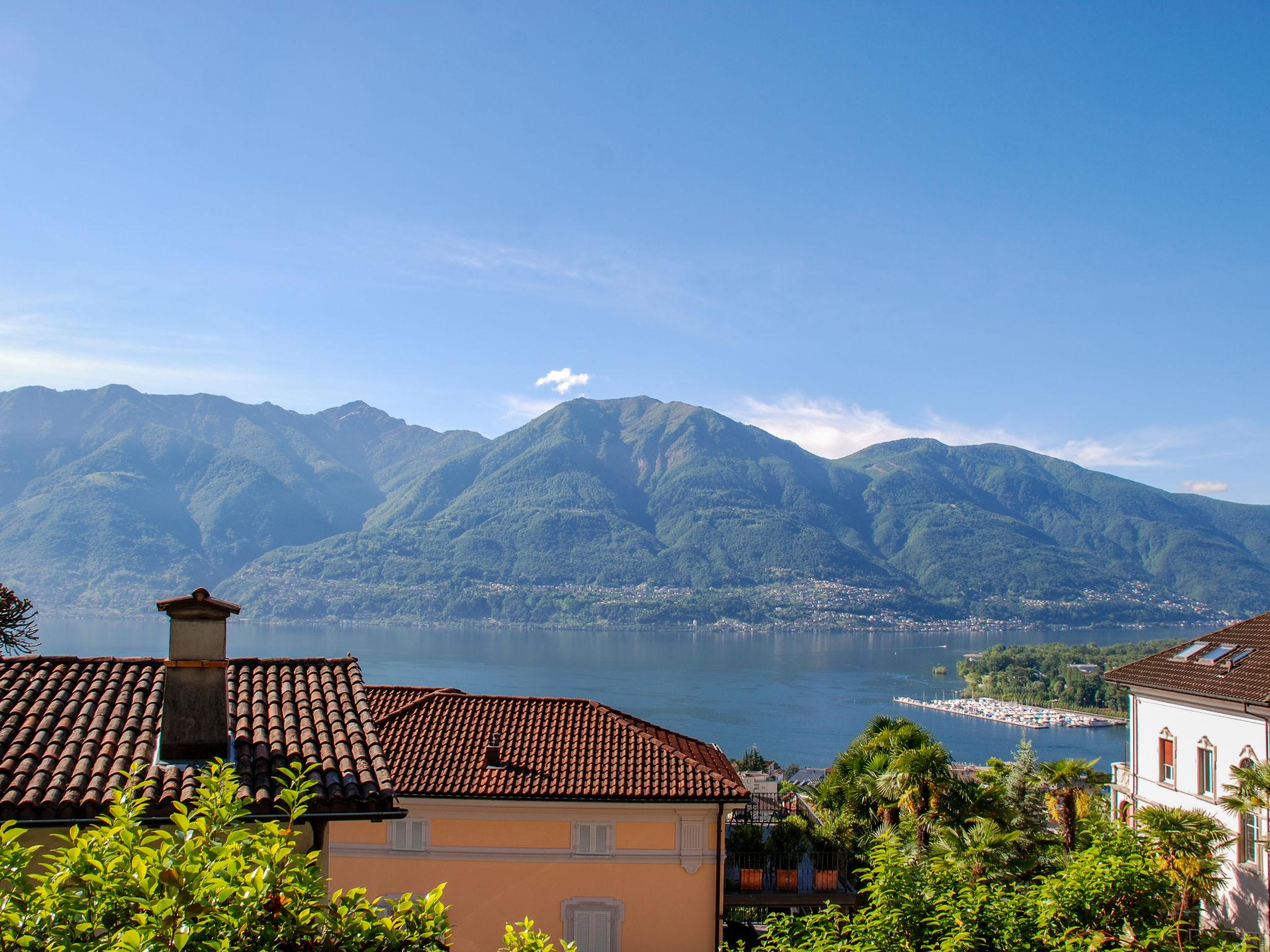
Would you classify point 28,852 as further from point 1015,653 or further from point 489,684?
point 1015,653

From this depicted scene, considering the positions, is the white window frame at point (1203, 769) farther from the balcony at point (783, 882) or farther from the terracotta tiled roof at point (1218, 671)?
the balcony at point (783, 882)

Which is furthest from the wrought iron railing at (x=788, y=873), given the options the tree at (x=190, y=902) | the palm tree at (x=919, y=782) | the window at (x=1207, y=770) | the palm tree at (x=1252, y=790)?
the tree at (x=190, y=902)

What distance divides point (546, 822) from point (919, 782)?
6.75m

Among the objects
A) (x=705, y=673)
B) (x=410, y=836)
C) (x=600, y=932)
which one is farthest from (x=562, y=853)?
(x=705, y=673)

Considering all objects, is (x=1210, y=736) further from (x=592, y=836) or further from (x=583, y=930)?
(x=583, y=930)

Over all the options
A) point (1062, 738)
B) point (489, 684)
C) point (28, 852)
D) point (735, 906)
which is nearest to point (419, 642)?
point (489, 684)

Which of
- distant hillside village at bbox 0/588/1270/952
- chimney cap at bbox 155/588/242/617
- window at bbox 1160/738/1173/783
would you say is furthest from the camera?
window at bbox 1160/738/1173/783

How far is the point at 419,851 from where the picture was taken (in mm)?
12234

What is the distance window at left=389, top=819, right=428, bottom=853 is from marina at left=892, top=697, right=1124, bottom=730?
96212mm

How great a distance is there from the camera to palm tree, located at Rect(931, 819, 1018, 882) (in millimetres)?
13414

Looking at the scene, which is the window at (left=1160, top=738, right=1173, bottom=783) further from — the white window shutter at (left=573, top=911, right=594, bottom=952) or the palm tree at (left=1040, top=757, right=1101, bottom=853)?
the white window shutter at (left=573, top=911, right=594, bottom=952)

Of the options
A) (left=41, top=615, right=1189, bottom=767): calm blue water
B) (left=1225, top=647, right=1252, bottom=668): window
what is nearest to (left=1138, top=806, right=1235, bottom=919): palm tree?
(left=1225, top=647, right=1252, bottom=668): window

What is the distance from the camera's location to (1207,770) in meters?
15.9

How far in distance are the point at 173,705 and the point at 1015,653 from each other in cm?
14626
